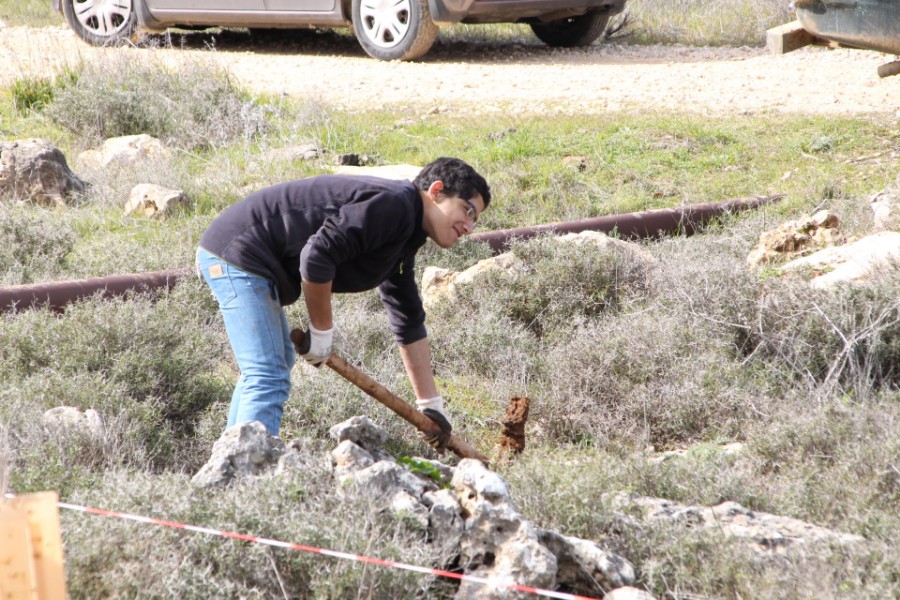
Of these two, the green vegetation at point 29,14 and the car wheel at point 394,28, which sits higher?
the green vegetation at point 29,14

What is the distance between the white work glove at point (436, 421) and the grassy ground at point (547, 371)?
0.85 feet

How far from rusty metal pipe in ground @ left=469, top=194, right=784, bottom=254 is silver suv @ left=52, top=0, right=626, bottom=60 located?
4631 millimetres

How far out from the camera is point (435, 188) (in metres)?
3.55

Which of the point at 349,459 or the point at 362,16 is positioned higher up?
the point at 362,16

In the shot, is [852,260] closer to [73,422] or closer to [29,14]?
[73,422]

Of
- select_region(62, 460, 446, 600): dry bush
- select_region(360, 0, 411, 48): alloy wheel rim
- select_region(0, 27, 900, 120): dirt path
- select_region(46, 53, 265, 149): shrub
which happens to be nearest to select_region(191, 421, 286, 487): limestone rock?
select_region(62, 460, 446, 600): dry bush

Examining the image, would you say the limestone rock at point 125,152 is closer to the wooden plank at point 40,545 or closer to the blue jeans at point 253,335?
the blue jeans at point 253,335

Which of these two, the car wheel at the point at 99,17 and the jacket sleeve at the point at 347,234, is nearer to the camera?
the jacket sleeve at the point at 347,234

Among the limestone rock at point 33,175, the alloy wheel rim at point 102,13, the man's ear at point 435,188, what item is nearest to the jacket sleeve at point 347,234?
the man's ear at point 435,188

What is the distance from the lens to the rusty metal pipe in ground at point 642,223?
256 inches

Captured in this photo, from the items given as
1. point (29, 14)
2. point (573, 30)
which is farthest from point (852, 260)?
point (29, 14)

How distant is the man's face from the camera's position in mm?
3551

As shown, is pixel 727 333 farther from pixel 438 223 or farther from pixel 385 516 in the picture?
pixel 385 516

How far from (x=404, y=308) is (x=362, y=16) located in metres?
7.80
